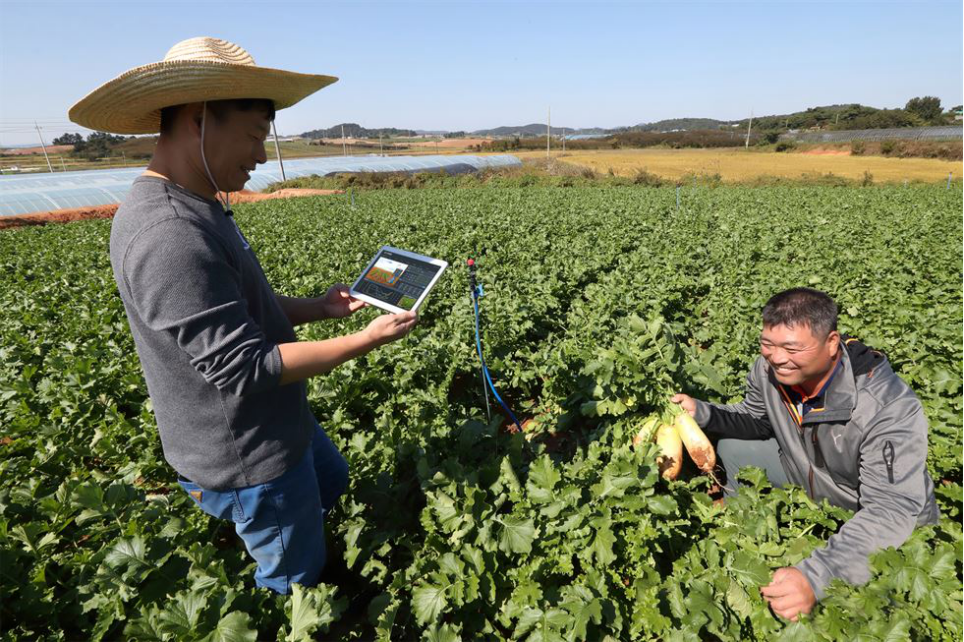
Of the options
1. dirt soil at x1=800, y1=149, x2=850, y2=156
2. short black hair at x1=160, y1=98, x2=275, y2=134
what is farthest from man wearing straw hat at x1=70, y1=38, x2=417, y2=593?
dirt soil at x1=800, y1=149, x2=850, y2=156

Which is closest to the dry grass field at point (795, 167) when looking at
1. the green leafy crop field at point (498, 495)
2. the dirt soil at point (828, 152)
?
the dirt soil at point (828, 152)

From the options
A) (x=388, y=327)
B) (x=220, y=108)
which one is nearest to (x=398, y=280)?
(x=388, y=327)

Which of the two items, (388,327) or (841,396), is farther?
(841,396)

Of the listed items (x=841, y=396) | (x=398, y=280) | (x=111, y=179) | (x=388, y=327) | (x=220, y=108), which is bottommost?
(x=841, y=396)

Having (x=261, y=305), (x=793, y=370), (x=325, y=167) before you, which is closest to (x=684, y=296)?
(x=793, y=370)

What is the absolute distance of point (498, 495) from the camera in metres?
2.72

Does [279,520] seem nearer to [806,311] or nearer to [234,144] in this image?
[234,144]

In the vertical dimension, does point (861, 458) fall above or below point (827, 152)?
below

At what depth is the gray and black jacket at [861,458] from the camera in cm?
215

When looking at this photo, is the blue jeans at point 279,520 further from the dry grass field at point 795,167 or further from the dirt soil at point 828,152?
the dirt soil at point 828,152

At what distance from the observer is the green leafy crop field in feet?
6.20

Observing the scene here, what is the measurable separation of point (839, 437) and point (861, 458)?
130mm

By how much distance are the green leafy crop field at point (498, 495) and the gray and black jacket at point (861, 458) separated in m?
0.14

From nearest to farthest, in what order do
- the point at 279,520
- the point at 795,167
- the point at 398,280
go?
the point at 279,520 < the point at 398,280 < the point at 795,167
